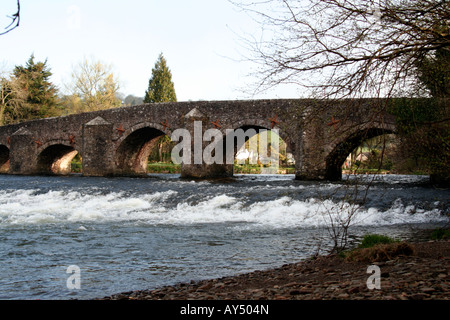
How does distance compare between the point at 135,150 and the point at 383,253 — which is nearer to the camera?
the point at 383,253

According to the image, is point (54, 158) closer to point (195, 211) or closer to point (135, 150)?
point (135, 150)

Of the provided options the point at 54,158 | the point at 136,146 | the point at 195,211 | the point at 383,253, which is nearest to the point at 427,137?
the point at 383,253

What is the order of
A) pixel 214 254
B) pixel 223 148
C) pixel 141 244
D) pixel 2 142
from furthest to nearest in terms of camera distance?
pixel 2 142 → pixel 223 148 → pixel 141 244 → pixel 214 254

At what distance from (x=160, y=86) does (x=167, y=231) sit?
1564 inches

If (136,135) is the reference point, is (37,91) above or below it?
above

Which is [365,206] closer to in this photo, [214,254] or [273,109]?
[214,254]

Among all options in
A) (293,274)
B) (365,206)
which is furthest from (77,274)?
(365,206)

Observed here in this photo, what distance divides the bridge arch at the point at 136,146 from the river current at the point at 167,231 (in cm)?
988

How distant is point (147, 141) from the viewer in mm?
27016

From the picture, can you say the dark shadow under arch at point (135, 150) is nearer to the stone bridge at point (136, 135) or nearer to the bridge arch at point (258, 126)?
the stone bridge at point (136, 135)

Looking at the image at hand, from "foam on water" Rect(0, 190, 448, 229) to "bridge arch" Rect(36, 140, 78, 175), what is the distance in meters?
15.0

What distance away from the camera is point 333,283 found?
3881mm
